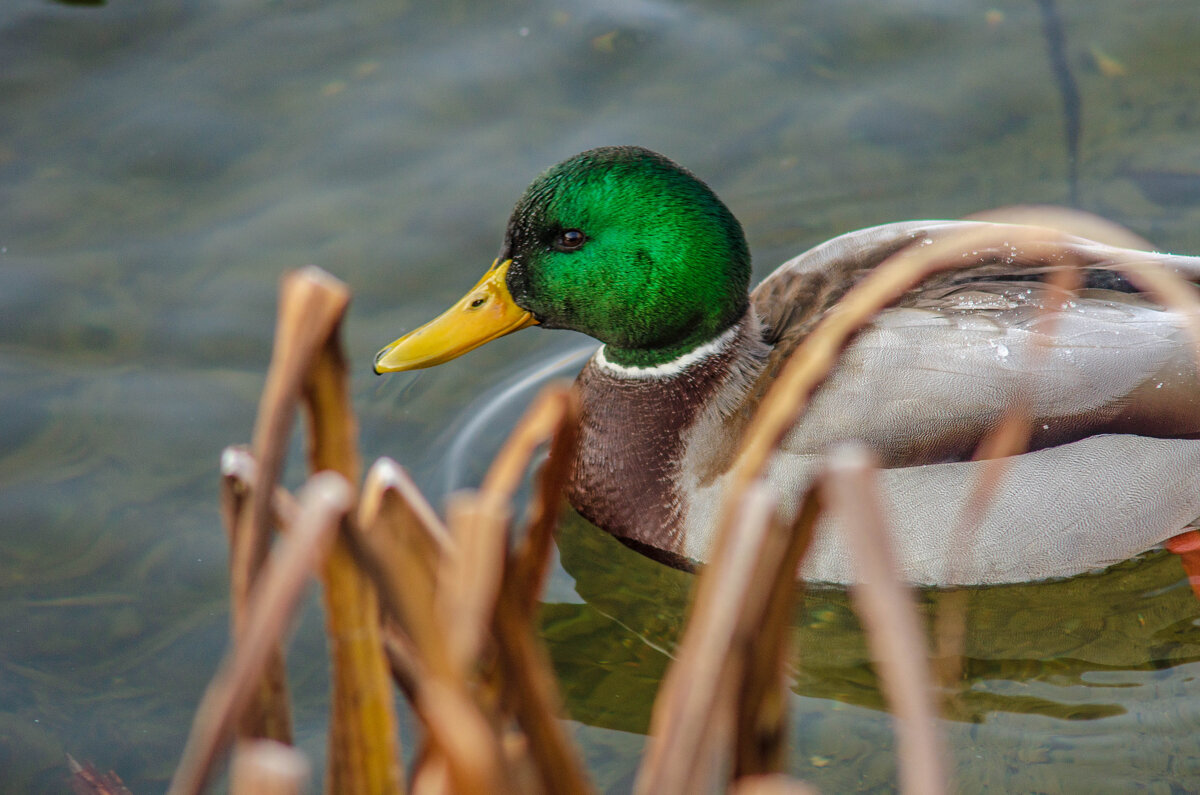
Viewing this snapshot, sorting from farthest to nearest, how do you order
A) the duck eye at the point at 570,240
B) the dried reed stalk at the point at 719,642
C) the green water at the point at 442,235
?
the duck eye at the point at 570,240 < the green water at the point at 442,235 < the dried reed stalk at the point at 719,642

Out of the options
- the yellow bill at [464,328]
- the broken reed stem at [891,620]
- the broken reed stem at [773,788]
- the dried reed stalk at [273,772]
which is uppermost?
the broken reed stem at [891,620]

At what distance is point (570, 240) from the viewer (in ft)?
10.8

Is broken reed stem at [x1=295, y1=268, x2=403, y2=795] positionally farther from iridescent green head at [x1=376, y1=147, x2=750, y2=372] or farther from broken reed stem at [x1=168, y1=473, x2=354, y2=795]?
iridescent green head at [x1=376, y1=147, x2=750, y2=372]

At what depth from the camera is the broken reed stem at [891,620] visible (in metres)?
1.25

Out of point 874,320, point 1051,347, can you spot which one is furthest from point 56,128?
point 1051,347

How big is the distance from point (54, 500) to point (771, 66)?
10.3 feet

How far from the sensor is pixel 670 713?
4.28ft

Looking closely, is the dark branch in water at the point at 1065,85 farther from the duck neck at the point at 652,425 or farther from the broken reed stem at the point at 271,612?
the broken reed stem at the point at 271,612

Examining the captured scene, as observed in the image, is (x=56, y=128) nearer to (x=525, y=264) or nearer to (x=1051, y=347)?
(x=525, y=264)

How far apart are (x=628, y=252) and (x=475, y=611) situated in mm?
2047

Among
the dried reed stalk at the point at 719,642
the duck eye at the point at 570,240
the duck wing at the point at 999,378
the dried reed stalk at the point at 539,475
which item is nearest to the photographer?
the dried reed stalk at the point at 719,642

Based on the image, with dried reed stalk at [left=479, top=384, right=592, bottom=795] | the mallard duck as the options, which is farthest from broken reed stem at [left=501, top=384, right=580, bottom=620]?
the mallard duck

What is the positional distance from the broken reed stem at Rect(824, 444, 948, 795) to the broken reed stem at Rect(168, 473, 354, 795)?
0.52m

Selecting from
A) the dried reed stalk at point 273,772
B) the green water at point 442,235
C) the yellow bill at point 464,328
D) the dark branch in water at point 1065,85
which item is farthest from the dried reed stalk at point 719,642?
the dark branch in water at point 1065,85
